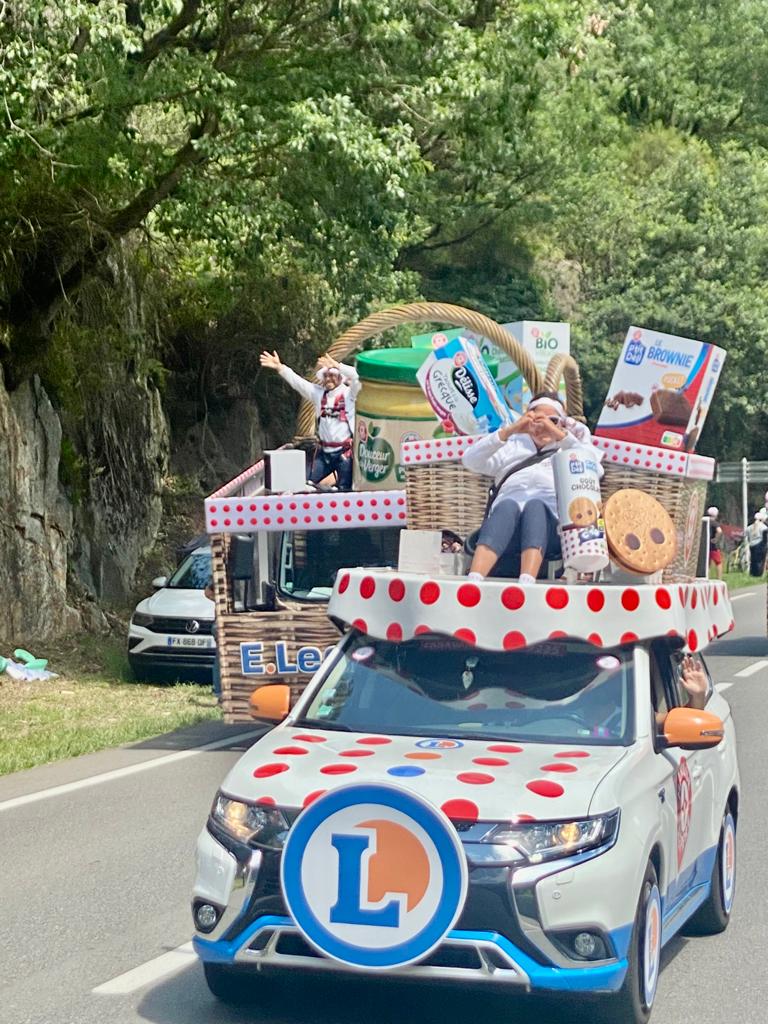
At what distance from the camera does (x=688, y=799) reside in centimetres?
611

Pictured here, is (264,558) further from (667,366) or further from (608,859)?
(608,859)

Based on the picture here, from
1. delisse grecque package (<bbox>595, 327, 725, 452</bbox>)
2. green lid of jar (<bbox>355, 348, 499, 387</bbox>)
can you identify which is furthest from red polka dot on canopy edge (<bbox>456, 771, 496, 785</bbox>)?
green lid of jar (<bbox>355, 348, 499, 387</bbox>)

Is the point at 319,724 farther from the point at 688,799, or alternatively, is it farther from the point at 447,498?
the point at 447,498

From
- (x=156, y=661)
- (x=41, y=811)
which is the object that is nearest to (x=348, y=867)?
(x=41, y=811)

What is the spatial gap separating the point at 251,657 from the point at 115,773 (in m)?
1.35

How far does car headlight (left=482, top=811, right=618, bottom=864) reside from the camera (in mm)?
4984

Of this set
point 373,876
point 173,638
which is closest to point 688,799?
point 373,876

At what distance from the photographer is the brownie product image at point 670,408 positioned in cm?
920

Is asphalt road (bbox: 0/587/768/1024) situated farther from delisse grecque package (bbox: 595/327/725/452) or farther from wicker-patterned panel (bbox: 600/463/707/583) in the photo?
delisse grecque package (bbox: 595/327/725/452)

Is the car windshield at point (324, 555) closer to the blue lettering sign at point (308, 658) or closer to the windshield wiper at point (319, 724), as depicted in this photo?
the blue lettering sign at point (308, 658)

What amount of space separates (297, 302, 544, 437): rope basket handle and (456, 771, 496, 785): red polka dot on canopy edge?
17.1 ft

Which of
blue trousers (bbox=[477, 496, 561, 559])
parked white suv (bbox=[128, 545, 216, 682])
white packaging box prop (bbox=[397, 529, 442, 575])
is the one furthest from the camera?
parked white suv (bbox=[128, 545, 216, 682])

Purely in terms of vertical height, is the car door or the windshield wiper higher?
the windshield wiper

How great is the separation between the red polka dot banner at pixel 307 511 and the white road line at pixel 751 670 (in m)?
7.74
